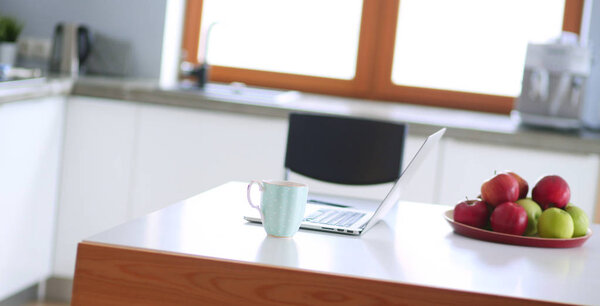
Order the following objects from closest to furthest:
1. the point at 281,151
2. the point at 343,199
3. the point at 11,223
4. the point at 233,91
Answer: the point at 343,199 → the point at 11,223 → the point at 281,151 → the point at 233,91

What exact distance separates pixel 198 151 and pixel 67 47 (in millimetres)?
834

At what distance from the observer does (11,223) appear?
2.76 m

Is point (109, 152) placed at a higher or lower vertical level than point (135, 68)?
lower

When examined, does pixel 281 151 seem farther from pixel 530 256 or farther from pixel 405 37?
pixel 530 256

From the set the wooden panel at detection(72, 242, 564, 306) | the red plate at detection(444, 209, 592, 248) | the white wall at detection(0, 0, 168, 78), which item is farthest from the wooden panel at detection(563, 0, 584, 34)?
the wooden panel at detection(72, 242, 564, 306)

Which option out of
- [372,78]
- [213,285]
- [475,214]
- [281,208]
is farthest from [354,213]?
[372,78]

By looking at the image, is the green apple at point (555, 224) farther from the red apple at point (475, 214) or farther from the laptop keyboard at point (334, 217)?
the laptop keyboard at point (334, 217)

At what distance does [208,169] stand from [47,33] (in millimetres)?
1159

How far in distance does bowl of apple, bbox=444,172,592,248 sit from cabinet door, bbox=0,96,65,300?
1.70 m

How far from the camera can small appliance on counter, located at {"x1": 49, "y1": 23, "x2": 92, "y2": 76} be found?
11.0 feet

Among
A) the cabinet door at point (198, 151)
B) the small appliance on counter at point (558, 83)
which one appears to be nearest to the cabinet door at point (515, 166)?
the small appliance on counter at point (558, 83)

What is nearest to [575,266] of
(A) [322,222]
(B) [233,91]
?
(A) [322,222]

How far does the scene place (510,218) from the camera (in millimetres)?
1429

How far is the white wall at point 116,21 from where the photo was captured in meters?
3.55
